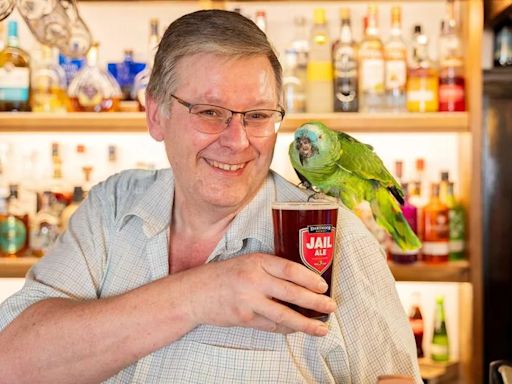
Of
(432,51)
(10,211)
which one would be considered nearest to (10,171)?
(10,211)

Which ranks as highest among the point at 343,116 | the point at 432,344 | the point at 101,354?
the point at 343,116

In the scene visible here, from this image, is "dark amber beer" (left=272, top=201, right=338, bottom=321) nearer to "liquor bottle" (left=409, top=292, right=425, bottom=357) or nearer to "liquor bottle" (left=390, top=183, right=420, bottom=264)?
"liquor bottle" (left=390, top=183, right=420, bottom=264)

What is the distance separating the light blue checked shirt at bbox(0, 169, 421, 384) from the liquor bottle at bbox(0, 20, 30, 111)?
141 centimetres

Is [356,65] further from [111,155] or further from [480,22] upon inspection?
→ [111,155]

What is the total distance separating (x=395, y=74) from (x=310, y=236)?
1.71 m

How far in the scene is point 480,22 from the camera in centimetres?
242

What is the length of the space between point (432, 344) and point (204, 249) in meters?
1.60

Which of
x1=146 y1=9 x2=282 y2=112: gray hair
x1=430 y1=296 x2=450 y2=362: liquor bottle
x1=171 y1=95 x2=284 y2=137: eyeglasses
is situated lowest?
x1=430 y1=296 x2=450 y2=362: liquor bottle

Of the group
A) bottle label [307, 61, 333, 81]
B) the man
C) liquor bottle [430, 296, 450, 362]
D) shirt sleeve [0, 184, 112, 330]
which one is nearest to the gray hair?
the man

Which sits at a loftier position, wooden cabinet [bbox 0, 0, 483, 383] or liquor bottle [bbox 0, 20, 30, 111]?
liquor bottle [bbox 0, 20, 30, 111]

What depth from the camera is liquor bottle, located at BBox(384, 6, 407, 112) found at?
2.53 m

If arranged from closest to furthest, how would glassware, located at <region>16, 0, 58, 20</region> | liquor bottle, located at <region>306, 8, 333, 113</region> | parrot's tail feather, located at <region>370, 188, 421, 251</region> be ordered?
glassware, located at <region>16, 0, 58, 20</region>, parrot's tail feather, located at <region>370, 188, 421, 251</region>, liquor bottle, located at <region>306, 8, 333, 113</region>

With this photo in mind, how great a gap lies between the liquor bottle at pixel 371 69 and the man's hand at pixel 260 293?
5.48 feet

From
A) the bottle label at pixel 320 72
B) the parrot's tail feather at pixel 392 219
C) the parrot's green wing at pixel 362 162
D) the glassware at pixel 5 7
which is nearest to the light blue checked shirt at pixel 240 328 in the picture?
the parrot's green wing at pixel 362 162
